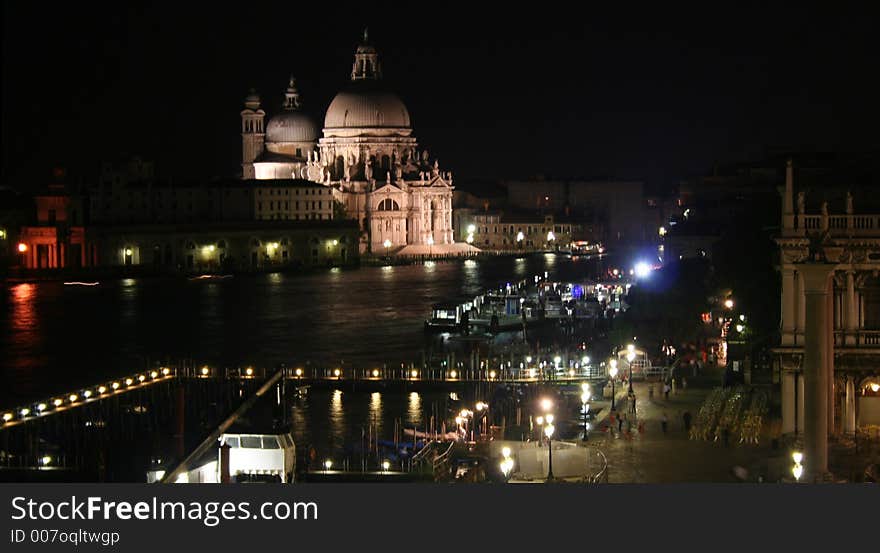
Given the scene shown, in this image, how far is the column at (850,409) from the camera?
36.9ft

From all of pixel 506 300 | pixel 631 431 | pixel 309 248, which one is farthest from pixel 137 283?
pixel 631 431

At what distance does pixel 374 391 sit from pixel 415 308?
994 centimetres

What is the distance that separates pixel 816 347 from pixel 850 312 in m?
2.09

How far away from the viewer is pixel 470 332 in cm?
2281

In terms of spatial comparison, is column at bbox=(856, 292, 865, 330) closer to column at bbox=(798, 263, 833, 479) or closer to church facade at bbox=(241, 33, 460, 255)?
column at bbox=(798, 263, 833, 479)

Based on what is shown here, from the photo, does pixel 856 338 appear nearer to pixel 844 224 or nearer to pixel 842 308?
pixel 842 308

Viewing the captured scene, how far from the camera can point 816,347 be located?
9391 mm

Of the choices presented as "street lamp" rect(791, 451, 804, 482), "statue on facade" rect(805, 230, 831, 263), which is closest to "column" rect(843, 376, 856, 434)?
"street lamp" rect(791, 451, 804, 482)

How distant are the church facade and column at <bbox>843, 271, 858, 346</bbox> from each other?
33.7 metres

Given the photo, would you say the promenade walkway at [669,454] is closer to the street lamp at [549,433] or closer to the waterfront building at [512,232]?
the street lamp at [549,433]

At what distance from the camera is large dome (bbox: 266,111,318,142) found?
49.5 m

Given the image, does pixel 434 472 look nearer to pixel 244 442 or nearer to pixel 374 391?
pixel 244 442

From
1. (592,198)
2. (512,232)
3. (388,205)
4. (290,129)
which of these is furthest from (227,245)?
(592,198)

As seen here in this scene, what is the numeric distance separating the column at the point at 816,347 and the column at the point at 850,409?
174cm
